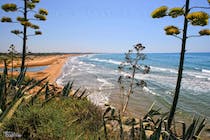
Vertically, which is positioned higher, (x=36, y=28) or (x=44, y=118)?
(x=36, y=28)

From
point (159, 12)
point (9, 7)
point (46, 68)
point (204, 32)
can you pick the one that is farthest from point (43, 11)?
point (46, 68)

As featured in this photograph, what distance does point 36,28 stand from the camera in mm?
8773

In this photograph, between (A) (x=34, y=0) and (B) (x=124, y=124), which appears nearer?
(B) (x=124, y=124)

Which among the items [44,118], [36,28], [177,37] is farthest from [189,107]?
[44,118]

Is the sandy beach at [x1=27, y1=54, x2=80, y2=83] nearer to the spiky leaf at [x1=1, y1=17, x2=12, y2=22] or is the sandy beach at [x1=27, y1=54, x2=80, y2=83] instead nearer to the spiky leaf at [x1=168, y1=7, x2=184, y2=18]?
the spiky leaf at [x1=1, y1=17, x2=12, y2=22]

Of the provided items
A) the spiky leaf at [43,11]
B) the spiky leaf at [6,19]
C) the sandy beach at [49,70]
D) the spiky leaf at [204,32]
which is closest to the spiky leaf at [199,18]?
the spiky leaf at [204,32]

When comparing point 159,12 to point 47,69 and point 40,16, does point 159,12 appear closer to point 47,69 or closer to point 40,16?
point 40,16

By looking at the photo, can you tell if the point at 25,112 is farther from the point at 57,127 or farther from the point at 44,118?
the point at 57,127

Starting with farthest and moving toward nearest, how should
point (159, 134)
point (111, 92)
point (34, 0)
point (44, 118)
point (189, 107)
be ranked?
1. point (111, 92)
2. point (189, 107)
3. point (34, 0)
4. point (44, 118)
5. point (159, 134)

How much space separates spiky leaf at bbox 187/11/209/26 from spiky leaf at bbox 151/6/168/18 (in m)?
0.49

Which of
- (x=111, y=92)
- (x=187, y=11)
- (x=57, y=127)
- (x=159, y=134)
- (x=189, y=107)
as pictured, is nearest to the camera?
(x=159, y=134)

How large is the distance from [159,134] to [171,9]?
2376 millimetres

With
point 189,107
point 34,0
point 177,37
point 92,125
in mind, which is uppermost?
point 34,0

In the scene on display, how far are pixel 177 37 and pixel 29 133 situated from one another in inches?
115
